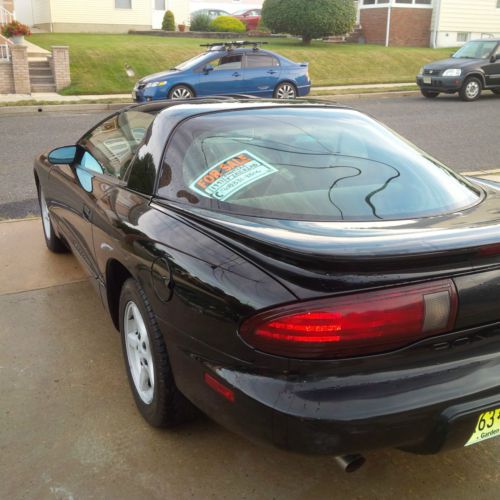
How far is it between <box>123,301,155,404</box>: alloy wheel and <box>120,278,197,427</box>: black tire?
3cm

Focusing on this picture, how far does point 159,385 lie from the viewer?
2619 mm

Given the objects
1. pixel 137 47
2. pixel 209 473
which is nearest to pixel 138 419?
pixel 209 473

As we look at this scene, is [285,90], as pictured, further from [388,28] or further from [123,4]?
[123,4]

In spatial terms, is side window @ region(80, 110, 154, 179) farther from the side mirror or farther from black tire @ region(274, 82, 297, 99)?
black tire @ region(274, 82, 297, 99)

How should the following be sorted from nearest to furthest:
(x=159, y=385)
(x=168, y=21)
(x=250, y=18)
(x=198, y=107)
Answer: (x=159, y=385), (x=198, y=107), (x=168, y=21), (x=250, y=18)

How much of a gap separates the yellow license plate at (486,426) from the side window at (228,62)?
46.3 ft

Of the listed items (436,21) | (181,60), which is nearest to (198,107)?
(181,60)

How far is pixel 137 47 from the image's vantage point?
2108 cm

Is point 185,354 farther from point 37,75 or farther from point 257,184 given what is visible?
point 37,75

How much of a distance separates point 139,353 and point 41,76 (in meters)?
16.7

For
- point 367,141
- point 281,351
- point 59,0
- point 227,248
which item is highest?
point 59,0

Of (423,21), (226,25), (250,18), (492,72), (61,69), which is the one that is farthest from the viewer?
(250,18)

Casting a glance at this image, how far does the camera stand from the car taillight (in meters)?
2.02

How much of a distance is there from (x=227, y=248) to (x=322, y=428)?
0.71 metres
